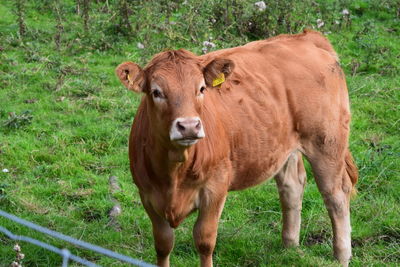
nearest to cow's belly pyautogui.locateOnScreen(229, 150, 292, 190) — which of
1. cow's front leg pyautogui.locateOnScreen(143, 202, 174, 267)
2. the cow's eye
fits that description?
cow's front leg pyautogui.locateOnScreen(143, 202, 174, 267)

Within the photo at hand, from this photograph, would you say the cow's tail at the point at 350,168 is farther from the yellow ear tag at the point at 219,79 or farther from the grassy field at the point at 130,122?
the yellow ear tag at the point at 219,79

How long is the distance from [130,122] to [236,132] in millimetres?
3199

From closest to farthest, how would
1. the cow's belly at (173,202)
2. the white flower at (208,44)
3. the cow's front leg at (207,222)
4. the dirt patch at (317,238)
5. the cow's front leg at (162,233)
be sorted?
the cow's belly at (173,202) → the cow's front leg at (207,222) → the cow's front leg at (162,233) → the dirt patch at (317,238) → the white flower at (208,44)

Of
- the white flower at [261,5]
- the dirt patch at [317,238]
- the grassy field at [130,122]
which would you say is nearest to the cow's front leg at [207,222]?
the grassy field at [130,122]

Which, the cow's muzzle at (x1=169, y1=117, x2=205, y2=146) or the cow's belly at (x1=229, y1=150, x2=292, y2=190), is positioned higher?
the cow's muzzle at (x1=169, y1=117, x2=205, y2=146)

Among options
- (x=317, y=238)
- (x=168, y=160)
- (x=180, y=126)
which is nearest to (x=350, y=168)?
(x=317, y=238)

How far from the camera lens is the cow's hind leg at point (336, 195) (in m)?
5.84

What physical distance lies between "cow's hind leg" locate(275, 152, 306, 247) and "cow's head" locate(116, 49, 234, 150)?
5.37 ft

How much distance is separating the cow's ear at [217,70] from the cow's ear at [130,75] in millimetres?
466

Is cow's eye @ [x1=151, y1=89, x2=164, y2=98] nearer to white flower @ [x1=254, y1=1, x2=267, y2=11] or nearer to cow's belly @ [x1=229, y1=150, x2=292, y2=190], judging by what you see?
cow's belly @ [x1=229, y1=150, x2=292, y2=190]

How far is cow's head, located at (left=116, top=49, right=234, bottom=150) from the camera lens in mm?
4285

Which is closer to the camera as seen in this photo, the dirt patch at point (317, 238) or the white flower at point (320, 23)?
the dirt patch at point (317, 238)

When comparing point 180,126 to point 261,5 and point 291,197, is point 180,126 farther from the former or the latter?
point 261,5

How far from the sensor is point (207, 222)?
5.07 meters
